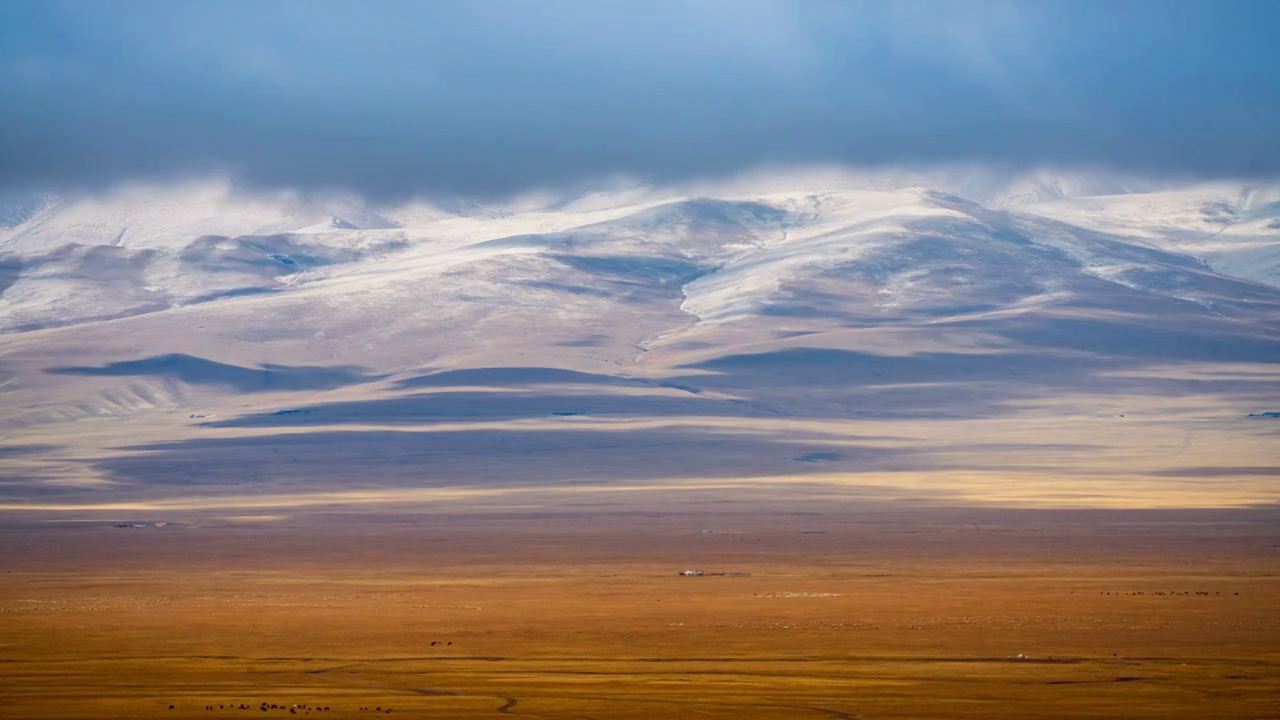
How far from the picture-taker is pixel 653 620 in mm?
60281

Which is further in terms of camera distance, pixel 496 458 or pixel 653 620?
pixel 496 458

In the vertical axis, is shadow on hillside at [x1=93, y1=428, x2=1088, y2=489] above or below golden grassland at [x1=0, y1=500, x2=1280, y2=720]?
above

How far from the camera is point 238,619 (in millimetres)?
61219

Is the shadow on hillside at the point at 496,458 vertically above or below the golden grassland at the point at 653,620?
above

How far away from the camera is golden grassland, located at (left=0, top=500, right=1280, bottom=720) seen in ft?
142

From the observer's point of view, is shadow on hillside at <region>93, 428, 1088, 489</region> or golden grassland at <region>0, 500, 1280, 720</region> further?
shadow on hillside at <region>93, 428, 1088, 489</region>

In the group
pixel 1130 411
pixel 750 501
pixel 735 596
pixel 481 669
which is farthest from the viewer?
pixel 1130 411

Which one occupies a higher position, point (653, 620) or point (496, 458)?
point (496, 458)

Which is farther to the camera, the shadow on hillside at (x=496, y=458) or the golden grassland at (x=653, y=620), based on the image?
the shadow on hillside at (x=496, y=458)

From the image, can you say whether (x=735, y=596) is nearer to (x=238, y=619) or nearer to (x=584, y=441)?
(x=238, y=619)

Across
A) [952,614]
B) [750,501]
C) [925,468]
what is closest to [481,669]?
[952,614]

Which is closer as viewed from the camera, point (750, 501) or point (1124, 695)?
point (1124, 695)

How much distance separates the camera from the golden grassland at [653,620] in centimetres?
4319

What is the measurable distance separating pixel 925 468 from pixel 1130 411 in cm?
5304
